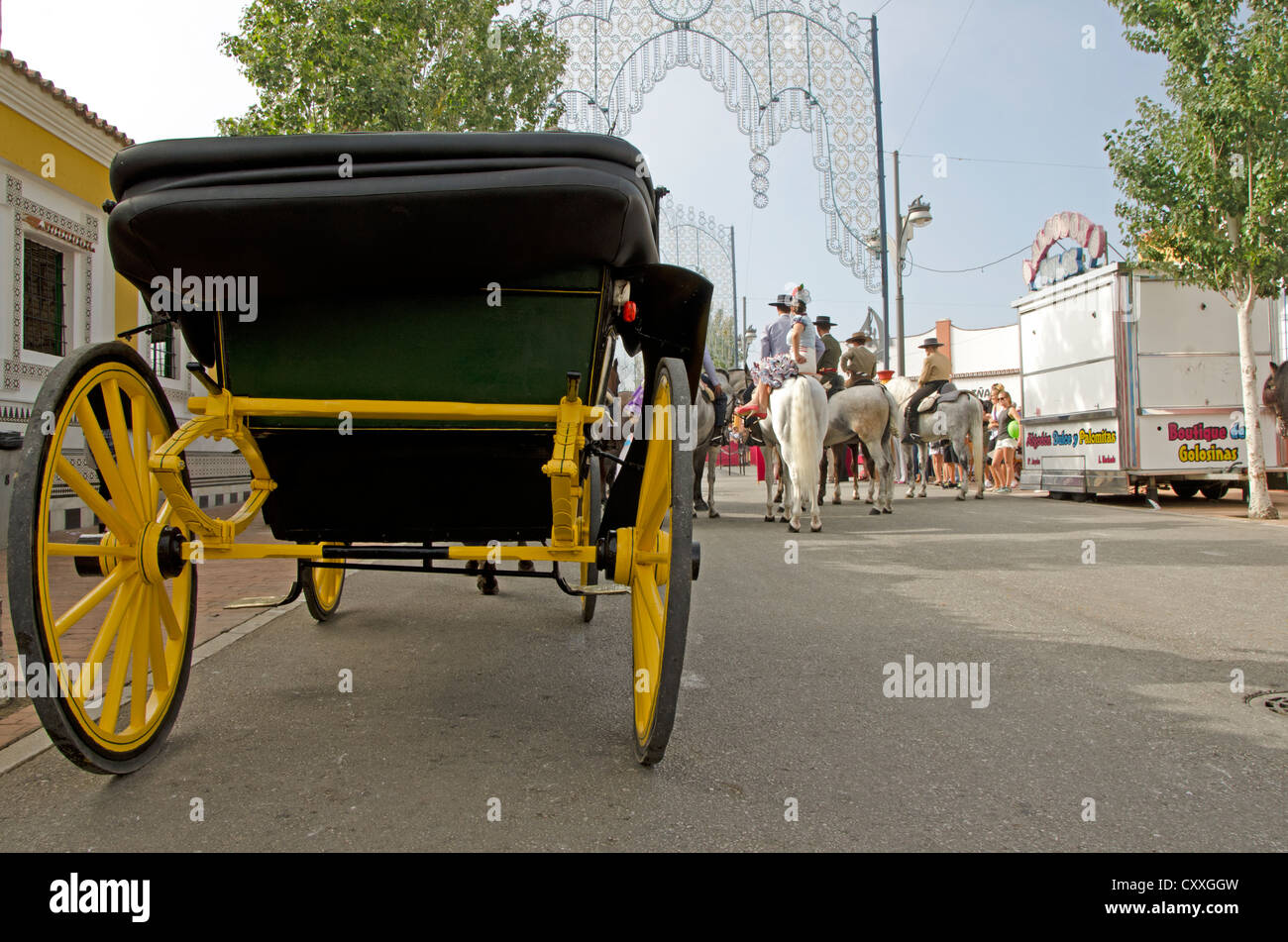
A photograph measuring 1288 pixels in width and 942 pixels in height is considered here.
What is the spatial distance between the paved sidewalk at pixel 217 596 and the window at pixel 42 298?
3991 mm

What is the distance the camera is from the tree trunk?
429 inches

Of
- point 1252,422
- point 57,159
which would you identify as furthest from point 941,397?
point 57,159

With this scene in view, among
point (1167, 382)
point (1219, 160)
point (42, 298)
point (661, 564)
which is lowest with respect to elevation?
point (661, 564)

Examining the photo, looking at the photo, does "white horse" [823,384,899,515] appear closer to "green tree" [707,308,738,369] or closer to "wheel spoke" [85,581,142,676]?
"wheel spoke" [85,581,142,676]

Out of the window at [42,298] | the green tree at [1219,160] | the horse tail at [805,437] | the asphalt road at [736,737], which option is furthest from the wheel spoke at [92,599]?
the green tree at [1219,160]

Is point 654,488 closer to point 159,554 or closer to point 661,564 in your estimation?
point 661,564

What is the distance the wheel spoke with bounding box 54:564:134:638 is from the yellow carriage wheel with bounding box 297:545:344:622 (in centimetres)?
192

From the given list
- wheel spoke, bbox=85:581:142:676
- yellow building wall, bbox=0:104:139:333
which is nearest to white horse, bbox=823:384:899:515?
yellow building wall, bbox=0:104:139:333

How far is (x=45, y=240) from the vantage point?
10.8 metres

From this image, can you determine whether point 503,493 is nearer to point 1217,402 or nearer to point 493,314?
point 493,314

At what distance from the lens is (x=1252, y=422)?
11.2m

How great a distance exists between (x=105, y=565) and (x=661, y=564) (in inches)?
67.7

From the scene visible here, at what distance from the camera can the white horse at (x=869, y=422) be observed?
12.0m

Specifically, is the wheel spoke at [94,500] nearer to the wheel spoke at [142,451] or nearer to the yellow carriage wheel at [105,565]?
the yellow carriage wheel at [105,565]
